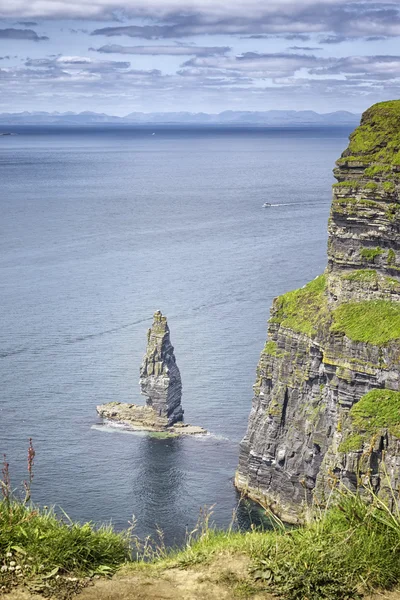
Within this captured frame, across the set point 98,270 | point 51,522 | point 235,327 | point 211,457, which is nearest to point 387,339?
point 211,457

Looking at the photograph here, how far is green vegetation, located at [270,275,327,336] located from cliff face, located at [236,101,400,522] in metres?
0.09

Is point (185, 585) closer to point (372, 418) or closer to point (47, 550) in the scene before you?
point (47, 550)

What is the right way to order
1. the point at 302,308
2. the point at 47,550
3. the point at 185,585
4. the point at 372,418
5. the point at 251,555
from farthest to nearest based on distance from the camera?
the point at 302,308, the point at 372,418, the point at 251,555, the point at 47,550, the point at 185,585

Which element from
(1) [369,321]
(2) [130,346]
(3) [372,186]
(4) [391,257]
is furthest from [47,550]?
(2) [130,346]

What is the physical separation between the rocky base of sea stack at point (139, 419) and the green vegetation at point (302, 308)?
789 inches

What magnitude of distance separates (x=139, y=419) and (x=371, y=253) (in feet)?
106

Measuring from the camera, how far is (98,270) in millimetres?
140500

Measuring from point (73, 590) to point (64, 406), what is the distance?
72777 millimetres

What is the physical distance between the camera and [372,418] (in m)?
53.6

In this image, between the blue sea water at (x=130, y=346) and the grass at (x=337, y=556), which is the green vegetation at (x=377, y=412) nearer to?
the blue sea water at (x=130, y=346)

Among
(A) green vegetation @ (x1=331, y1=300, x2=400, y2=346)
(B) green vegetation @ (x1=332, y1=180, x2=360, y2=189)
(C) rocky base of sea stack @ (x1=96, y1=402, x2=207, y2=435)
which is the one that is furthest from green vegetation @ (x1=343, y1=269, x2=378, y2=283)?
(C) rocky base of sea stack @ (x1=96, y1=402, x2=207, y2=435)

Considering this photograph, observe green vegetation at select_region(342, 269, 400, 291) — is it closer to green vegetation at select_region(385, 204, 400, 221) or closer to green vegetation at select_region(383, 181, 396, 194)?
green vegetation at select_region(385, 204, 400, 221)

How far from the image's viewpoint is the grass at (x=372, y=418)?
52625mm

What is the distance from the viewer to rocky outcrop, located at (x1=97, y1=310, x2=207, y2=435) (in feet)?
281
